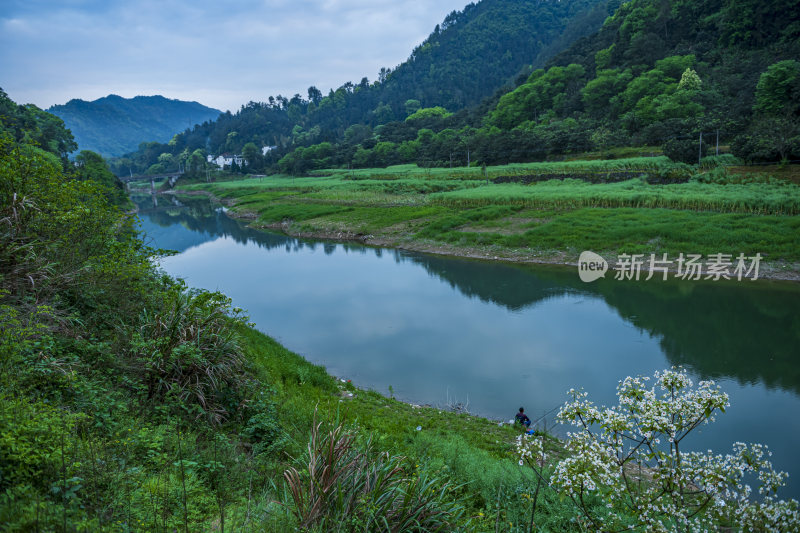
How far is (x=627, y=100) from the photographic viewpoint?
197 feet

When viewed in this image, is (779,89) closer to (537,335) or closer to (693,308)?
(693,308)

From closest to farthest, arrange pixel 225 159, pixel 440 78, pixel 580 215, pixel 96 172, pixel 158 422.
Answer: pixel 158 422
pixel 580 215
pixel 96 172
pixel 225 159
pixel 440 78

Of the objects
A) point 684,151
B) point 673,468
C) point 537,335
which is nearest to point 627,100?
point 684,151

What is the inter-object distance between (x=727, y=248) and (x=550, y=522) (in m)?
20.8

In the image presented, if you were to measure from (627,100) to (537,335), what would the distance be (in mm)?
57918

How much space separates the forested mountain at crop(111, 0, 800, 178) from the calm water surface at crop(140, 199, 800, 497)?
75.1ft

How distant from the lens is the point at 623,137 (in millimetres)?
51469

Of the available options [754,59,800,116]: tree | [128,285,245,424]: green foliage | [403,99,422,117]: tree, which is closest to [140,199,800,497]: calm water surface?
[128,285,245,424]: green foliage

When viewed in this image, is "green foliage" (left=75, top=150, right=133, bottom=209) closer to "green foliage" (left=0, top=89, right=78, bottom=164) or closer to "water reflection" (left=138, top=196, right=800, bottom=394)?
"green foliage" (left=0, top=89, right=78, bottom=164)

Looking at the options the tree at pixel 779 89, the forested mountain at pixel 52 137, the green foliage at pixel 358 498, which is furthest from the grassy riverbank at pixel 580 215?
the green foliage at pixel 358 498

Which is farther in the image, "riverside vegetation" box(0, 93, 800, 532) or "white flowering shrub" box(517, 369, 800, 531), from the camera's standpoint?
"riverside vegetation" box(0, 93, 800, 532)

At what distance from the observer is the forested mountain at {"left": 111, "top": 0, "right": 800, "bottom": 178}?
41.1 m

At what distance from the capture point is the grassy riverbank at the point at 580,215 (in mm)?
21656

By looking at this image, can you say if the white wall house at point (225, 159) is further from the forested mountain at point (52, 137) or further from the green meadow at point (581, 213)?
the green meadow at point (581, 213)
